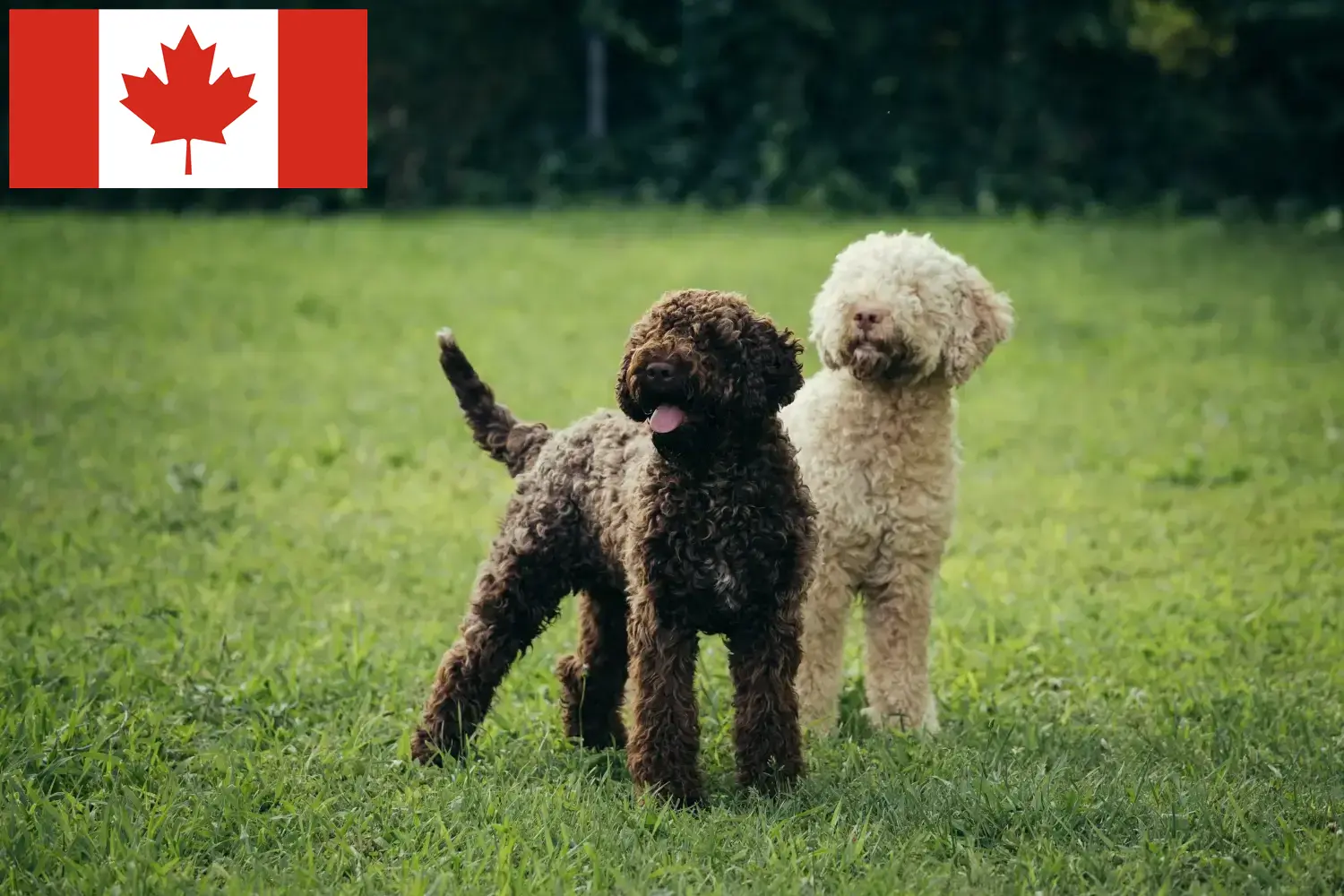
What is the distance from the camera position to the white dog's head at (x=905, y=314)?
557cm

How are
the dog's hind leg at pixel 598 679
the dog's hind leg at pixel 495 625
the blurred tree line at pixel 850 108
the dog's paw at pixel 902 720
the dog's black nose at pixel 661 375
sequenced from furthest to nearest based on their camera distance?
the blurred tree line at pixel 850 108, the dog's paw at pixel 902 720, the dog's hind leg at pixel 598 679, the dog's hind leg at pixel 495 625, the dog's black nose at pixel 661 375

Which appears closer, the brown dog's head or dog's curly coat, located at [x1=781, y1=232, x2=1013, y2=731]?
the brown dog's head

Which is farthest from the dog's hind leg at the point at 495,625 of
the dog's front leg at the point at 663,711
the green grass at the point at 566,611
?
the dog's front leg at the point at 663,711

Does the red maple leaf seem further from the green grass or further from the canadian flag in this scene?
the green grass

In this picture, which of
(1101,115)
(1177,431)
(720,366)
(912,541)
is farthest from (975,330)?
(1101,115)

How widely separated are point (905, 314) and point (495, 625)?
5.86 ft

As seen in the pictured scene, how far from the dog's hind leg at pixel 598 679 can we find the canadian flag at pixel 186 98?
7.15m

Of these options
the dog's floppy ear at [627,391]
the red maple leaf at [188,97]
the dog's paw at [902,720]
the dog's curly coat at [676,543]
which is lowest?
the dog's paw at [902,720]

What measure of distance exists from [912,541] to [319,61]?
10.8m

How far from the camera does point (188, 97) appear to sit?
36.6 ft

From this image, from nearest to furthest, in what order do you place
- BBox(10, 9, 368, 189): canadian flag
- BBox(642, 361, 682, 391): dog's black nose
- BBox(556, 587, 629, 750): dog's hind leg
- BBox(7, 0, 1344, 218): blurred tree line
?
BBox(642, 361, 682, 391): dog's black nose, BBox(556, 587, 629, 750): dog's hind leg, BBox(10, 9, 368, 189): canadian flag, BBox(7, 0, 1344, 218): blurred tree line

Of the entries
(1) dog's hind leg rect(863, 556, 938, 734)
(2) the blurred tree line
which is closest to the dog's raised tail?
(1) dog's hind leg rect(863, 556, 938, 734)

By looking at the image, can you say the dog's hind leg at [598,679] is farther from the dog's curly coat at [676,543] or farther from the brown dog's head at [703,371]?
the brown dog's head at [703,371]

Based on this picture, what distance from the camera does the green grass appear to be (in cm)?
442
